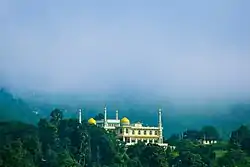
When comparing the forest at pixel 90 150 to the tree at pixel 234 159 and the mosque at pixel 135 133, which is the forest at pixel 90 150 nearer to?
the tree at pixel 234 159

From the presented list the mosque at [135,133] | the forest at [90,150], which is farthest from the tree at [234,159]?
the mosque at [135,133]

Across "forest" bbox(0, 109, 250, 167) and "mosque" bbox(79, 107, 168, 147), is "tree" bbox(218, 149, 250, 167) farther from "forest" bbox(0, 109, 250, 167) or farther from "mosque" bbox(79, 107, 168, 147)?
"mosque" bbox(79, 107, 168, 147)

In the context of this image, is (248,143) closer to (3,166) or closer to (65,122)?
(65,122)

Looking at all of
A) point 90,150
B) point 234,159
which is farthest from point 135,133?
point 234,159

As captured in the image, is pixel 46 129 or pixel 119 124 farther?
pixel 119 124

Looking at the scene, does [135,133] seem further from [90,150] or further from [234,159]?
[234,159]

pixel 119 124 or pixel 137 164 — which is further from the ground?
pixel 119 124

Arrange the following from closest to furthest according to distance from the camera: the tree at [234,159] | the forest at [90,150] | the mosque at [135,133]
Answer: the forest at [90,150], the tree at [234,159], the mosque at [135,133]

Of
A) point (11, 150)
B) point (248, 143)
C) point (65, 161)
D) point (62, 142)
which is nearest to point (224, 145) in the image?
point (248, 143)
